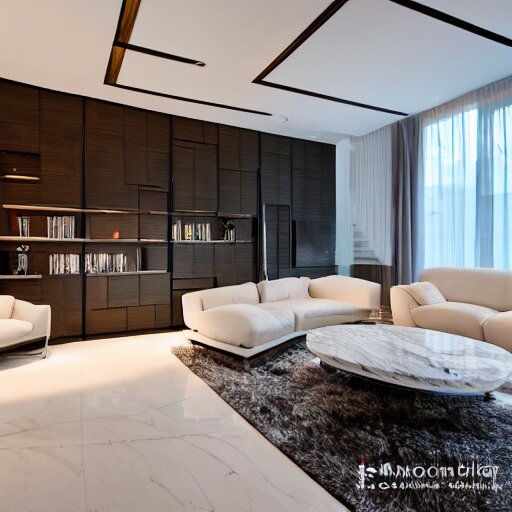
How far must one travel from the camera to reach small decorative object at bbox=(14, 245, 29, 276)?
395cm

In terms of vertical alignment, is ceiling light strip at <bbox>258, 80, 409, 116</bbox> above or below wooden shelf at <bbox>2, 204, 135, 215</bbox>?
above

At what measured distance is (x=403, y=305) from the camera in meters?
4.02

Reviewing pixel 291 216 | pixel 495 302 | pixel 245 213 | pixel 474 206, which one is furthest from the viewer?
pixel 291 216

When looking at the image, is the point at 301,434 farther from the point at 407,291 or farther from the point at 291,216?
the point at 291,216

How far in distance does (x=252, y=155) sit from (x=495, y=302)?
354 centimetres

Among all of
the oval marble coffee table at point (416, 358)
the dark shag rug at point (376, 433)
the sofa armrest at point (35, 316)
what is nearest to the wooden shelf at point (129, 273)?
the sofa armrest at point (35, 316)

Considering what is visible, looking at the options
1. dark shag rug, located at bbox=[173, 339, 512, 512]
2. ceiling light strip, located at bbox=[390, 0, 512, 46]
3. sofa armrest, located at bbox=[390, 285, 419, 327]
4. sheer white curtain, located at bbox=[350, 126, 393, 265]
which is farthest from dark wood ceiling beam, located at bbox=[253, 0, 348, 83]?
dark shag rug, located at bbox=[173, 339, 512, 512]

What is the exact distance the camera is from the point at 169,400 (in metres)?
2.52

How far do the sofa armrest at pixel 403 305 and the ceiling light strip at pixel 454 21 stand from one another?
7.69ft

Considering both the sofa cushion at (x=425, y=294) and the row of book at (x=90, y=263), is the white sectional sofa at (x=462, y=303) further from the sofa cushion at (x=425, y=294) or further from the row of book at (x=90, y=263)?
the row of book at (x=90, y=263)

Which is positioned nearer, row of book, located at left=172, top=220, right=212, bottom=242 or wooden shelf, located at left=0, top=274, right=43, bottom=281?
wooden shelf, located at left=0, top=274, right=43, bottom=281

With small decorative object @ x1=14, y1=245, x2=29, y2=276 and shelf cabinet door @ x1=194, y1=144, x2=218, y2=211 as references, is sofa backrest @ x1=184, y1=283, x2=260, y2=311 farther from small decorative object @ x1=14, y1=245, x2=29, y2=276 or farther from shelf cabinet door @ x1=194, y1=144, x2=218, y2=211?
small decorative object @ x1=14, y1=245, x2=29, y2=276

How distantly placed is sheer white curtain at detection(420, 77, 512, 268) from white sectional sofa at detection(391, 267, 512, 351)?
1.18 ft

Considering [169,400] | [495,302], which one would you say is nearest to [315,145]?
[495,302]
